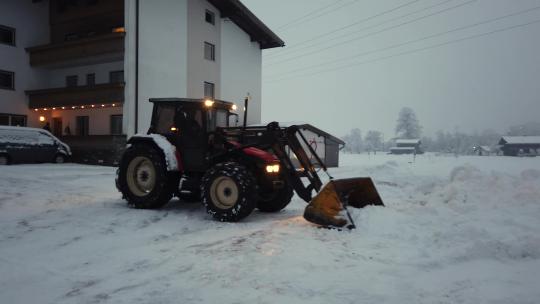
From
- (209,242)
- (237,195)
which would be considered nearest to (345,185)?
(237,195)

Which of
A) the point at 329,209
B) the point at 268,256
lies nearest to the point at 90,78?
the point at 329,209

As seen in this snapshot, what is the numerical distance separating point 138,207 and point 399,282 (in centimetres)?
566

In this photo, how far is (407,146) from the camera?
82312 mm

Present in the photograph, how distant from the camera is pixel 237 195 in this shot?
262 inches

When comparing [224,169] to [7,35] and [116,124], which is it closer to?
[116,124]

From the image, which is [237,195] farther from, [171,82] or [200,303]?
[171,82]

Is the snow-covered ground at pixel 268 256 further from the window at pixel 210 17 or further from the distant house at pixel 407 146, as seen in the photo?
the distant house at pixel 407 146

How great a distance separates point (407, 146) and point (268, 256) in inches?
3258

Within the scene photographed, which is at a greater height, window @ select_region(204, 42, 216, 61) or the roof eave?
the roof eave

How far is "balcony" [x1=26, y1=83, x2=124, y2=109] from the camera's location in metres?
19.4

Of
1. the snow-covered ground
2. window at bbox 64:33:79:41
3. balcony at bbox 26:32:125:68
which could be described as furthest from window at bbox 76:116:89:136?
the snow-covered ground

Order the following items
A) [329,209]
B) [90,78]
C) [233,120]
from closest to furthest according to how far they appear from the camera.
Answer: [329,209], [233,120], [90,78]

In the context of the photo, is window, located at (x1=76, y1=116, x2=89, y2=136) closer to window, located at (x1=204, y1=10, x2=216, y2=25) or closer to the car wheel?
the car wheel

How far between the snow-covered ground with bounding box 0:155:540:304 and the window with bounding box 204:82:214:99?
648 inches
